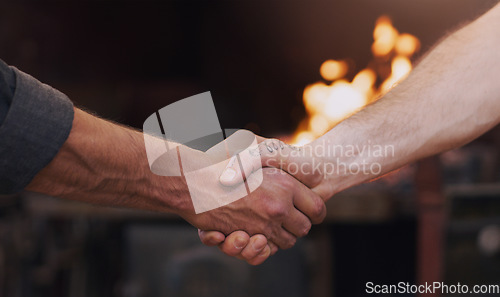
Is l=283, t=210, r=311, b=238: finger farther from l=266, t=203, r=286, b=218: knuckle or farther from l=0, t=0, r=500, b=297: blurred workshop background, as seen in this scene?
l=0, t=0, r=500, b=297: blurred workshop background

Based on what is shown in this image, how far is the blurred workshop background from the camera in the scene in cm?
184

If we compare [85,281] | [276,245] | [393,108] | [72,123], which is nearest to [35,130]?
[72,123]

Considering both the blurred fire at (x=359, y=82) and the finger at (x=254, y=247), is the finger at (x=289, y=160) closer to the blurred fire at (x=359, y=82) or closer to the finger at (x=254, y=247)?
the finger at (x=254, y=247)

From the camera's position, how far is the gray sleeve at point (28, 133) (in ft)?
2.55

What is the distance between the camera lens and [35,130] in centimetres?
80

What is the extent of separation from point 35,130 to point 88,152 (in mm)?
123

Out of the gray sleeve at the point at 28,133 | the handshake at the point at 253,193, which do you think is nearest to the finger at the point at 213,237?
the handshake at the point at 253,193

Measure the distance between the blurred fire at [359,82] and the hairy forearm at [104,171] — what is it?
319 centimetres

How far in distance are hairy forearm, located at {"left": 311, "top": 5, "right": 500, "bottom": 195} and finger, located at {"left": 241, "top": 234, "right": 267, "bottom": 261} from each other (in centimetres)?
25

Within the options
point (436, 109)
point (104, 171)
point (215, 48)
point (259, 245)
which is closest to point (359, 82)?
point (215, 48)

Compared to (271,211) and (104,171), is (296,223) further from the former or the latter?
(104,171)

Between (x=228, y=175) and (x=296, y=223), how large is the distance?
0.24 metres

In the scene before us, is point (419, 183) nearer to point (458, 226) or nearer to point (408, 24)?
point (458, 226)

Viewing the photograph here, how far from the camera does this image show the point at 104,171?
0.94 metres
